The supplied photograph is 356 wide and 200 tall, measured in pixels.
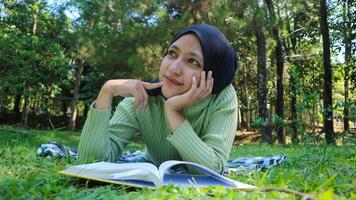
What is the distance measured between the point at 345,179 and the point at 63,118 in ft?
70.4

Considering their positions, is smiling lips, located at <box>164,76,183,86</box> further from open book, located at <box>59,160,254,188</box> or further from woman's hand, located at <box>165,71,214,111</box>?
open book, located at <box>59,160,254,188</box>

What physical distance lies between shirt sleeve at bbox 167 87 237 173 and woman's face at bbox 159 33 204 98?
0.70 ft

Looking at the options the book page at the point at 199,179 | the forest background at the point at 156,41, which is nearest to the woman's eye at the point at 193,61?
the book page at the point at 199,179

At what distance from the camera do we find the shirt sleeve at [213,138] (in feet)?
6.13

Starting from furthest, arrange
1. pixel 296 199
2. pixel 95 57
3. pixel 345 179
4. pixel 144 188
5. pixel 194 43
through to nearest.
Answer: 1. pixel 95 57
2. pixel 194 43
3. pixel 345 179
4. pixel 144 188
5. pixel 296 199

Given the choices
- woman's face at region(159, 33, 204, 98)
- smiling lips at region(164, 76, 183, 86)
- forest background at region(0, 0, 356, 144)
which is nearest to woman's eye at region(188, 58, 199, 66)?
woman's face at region(159, 33, 204, 98)

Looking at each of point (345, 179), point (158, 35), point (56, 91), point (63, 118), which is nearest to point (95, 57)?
point (158, 35)

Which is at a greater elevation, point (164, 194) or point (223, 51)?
point (223, 51)

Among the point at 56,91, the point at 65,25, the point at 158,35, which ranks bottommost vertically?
the point at 56,91

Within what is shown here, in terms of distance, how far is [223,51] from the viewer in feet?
7.32

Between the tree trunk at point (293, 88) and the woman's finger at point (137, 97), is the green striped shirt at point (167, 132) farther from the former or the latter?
the tree trunk at point (293, 88)

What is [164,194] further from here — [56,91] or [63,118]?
[63,118]

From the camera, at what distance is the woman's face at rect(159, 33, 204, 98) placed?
6.85 ft

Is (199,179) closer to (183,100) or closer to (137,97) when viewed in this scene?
(183,100)
